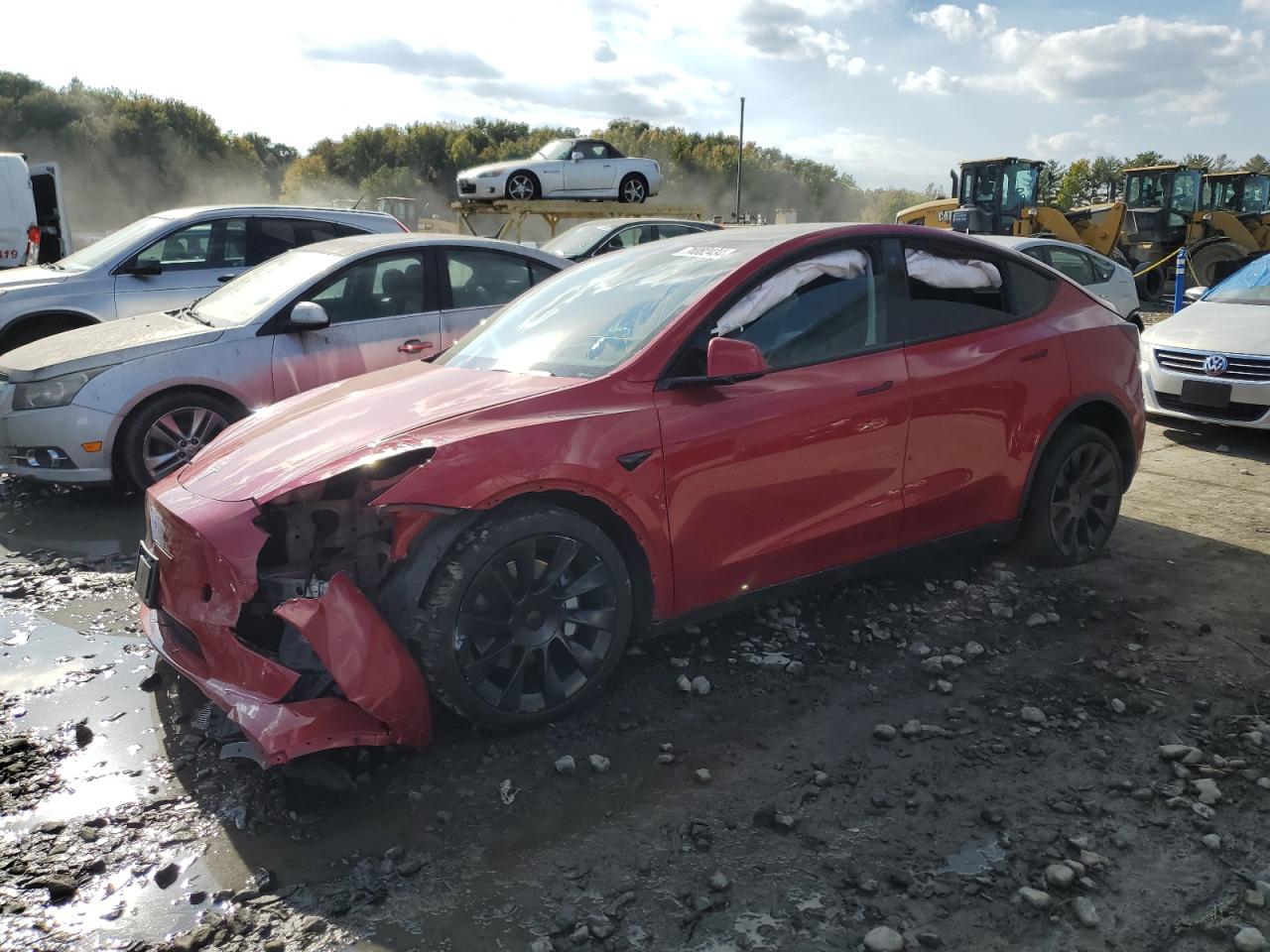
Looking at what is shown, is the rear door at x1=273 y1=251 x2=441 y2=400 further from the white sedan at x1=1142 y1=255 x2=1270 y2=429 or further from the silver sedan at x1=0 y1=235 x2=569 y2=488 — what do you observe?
the white sedan at x1=1142 y1=255 x2=1270 y2=429

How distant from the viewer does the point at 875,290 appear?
416cm

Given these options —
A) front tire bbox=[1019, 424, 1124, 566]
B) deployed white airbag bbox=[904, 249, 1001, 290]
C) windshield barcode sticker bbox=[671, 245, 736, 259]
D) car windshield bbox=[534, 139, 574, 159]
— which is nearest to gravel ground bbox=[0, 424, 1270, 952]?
front tire bbox=[1019, 424, 1124, 566]

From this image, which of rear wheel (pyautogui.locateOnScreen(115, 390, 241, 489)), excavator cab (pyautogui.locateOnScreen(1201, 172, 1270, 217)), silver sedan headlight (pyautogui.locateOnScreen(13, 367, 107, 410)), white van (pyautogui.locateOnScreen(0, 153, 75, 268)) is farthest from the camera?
excavator cab (pyautogui.locateOnScreen(1201, 172, 1270, 217))

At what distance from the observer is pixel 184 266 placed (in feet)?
27.6

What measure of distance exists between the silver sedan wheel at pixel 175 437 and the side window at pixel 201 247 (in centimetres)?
291

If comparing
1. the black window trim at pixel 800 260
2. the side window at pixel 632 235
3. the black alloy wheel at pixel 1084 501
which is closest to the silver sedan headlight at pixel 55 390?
the black window trim at pixel 800 260

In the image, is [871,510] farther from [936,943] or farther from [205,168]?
[205,168]

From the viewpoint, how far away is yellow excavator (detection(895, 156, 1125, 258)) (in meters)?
20.4

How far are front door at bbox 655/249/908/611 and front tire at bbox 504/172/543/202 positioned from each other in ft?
53.5

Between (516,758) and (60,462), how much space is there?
414 centimetres

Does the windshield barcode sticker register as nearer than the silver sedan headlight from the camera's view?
Yes

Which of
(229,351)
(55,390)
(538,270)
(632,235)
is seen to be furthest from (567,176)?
(55,390)

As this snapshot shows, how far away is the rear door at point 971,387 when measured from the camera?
13.6 feet

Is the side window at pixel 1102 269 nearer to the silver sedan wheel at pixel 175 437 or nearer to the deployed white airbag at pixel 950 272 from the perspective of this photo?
the deployed white airbag at pixel 950 272
